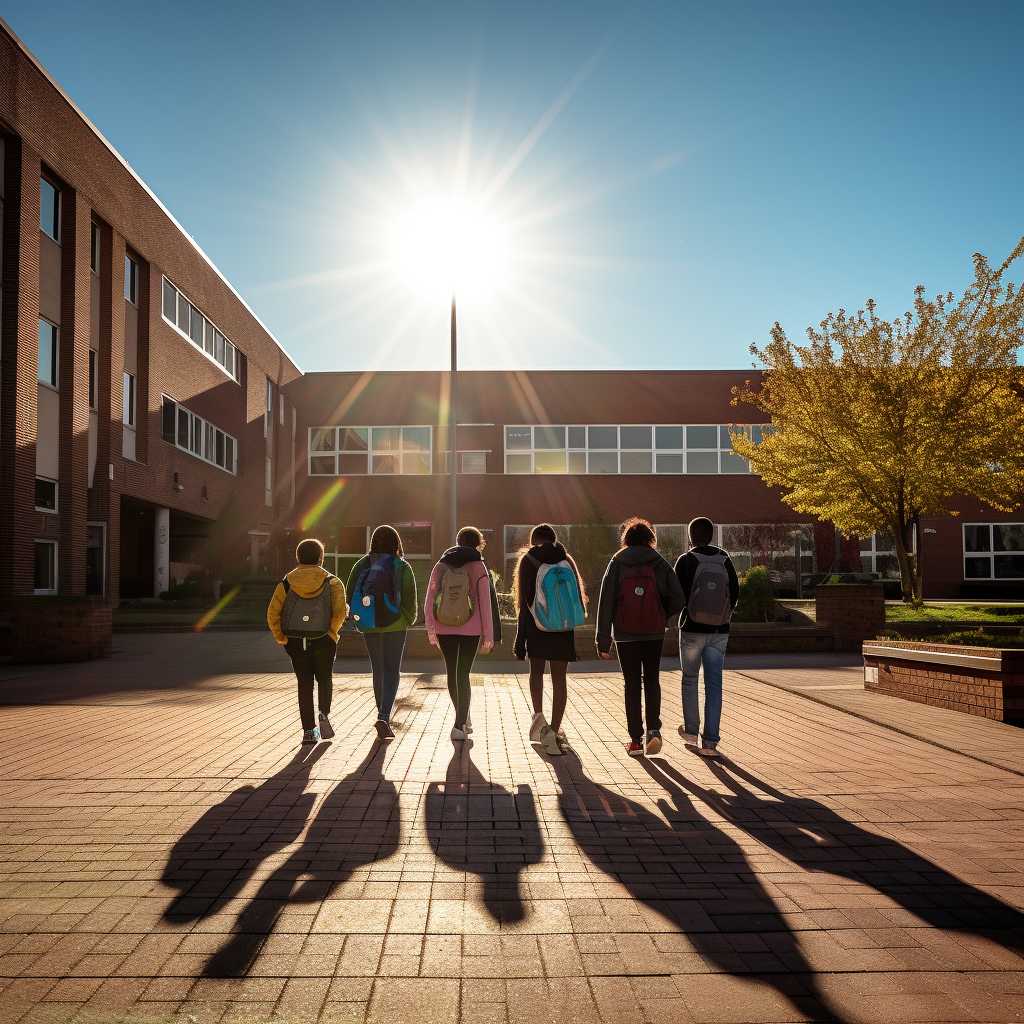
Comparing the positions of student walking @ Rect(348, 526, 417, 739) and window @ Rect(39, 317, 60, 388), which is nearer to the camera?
student walking @ Rect(348, 526, 417, 739)

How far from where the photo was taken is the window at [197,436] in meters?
28.2

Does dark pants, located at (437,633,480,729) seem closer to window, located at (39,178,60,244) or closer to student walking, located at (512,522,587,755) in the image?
student walking, located at (512,522,587,755)

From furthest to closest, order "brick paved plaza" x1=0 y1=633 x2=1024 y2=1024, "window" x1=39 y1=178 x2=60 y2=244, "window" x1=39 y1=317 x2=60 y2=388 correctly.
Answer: "window" x1=39 y1=178 x2=60 y2=244
"window" x1=39 y1=317 x2=60 y2=388
"brick paved plaza" x1=0 y1=633 x2=1024 y2=1024

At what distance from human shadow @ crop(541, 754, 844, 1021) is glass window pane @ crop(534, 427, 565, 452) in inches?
1127

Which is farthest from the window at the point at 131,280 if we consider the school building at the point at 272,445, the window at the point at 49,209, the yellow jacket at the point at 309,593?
the yellow jacket at the point at 309,593

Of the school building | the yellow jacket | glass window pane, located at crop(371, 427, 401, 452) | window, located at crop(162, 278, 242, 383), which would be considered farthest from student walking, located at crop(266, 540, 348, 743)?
glass window pane, located at crop(371, 427, 401, 452)

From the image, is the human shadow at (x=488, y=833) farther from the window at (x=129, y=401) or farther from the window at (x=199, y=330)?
the window at (x=199, y=330)

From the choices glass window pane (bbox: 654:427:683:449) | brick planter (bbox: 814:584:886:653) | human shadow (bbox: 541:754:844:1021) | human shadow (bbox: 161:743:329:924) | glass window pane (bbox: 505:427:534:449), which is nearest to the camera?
human shadow (bbox: 541:754:844:1021)

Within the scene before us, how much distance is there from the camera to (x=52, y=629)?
46.2 feet

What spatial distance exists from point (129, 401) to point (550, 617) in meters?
22.3

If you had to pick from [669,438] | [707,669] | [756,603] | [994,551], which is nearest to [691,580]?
[707,669]

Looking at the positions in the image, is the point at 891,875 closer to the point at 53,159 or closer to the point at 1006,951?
the point at 1006,951

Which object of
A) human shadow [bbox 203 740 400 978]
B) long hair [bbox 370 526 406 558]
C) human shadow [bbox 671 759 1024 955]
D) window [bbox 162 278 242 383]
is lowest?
human shadow [bbox 671 759 1024 955]

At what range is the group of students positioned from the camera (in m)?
6.77
